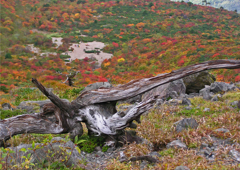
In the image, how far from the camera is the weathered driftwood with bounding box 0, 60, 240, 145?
4.89m

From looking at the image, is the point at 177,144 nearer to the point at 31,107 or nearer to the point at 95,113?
the point at 95,113

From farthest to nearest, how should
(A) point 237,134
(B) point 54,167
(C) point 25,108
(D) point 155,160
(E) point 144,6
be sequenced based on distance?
(E) point 144,6 → (C) point 25,108 → (A) point 237,134 → (D) point 155,160 → (B) point 54,167

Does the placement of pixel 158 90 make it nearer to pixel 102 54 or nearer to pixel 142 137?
pixel 142 137

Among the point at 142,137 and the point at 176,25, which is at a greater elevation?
the point at 176,25

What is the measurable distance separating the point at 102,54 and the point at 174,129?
178 ft

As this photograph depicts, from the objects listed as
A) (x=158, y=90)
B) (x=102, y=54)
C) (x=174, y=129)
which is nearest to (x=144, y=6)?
(x=102, y=54)

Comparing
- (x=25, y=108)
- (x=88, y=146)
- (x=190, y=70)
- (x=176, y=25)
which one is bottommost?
(x=25, y=108)

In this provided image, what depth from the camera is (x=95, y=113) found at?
17.1 feet

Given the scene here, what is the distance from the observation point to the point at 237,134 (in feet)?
14.3

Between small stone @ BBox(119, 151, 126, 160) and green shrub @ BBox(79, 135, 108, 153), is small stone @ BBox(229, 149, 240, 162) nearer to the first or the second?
small stone @ BBox(119, 151, 126, 160)

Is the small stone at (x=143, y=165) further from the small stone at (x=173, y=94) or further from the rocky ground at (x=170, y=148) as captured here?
the small stone at (x=173, y=94)

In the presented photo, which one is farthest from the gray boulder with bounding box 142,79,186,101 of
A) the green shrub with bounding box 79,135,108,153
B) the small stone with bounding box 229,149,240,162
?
→ the small stone with bounding box 229,149,240,162

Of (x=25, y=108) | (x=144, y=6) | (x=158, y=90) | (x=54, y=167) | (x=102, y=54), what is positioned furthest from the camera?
(x=144, y=6)

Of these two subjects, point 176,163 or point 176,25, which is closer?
point 176,163
